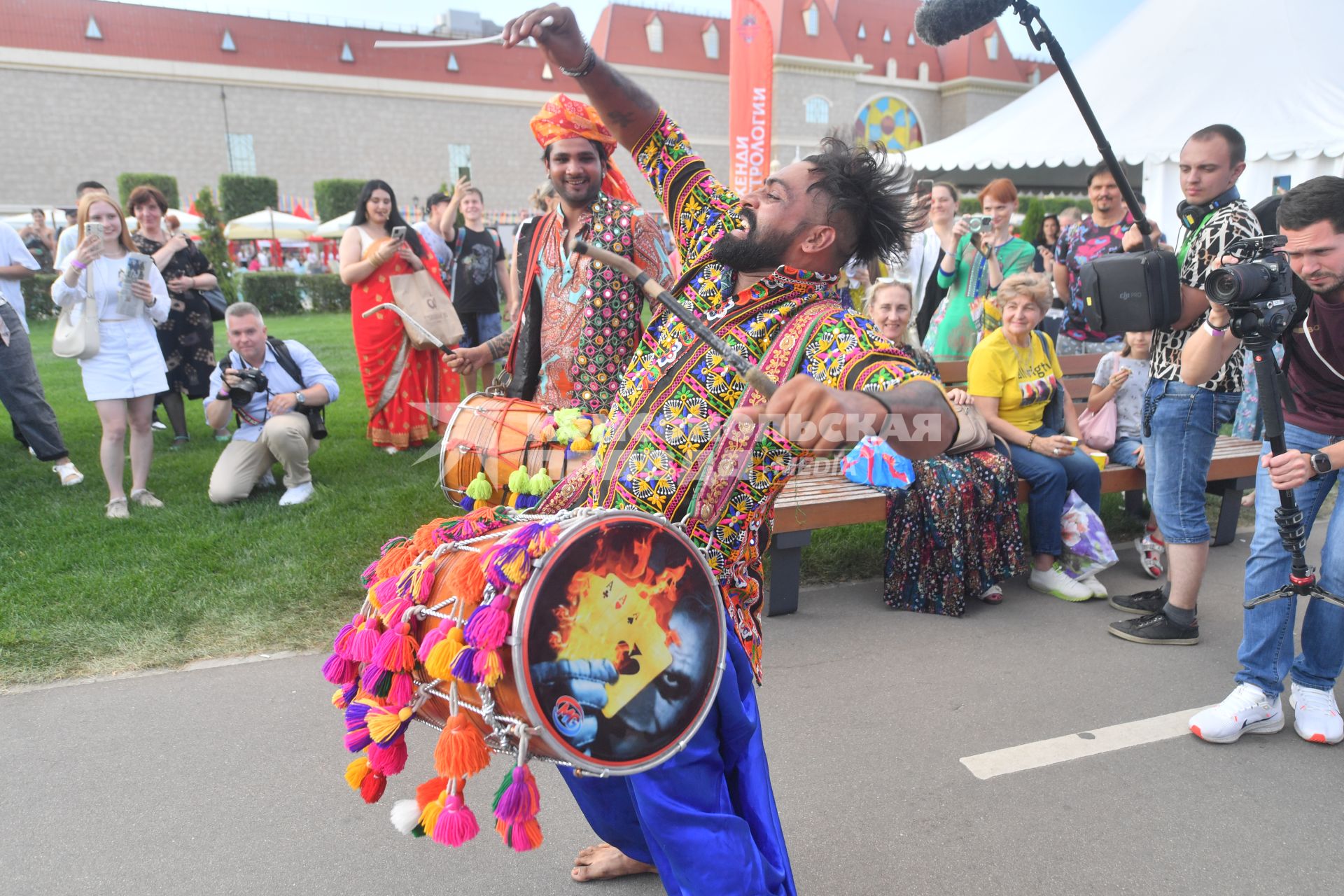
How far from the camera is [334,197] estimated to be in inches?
1142

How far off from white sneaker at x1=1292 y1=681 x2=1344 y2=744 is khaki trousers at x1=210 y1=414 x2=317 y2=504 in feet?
17.2

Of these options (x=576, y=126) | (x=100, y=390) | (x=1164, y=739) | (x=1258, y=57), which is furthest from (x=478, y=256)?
(x=1258, y=57)

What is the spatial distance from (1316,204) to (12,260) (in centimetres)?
711

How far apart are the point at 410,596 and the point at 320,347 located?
12.4 metres

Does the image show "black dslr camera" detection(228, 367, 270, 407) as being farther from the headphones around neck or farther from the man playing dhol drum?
the headphones around neck

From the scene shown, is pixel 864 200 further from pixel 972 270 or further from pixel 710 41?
pixel 710 41

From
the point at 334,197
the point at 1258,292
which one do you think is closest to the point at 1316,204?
the point at 1258,292

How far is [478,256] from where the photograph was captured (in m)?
7.56

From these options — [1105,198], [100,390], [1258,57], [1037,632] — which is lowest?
[1037,632]

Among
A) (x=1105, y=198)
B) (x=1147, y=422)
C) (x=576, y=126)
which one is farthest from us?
(x=1105, y=198)

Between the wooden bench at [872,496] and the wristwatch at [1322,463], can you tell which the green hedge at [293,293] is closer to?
the wooden bench at [872,496]

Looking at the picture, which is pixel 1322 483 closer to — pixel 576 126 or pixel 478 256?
pixel 576 126

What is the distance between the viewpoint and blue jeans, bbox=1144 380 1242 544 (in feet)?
11.9

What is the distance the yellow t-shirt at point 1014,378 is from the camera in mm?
4723
